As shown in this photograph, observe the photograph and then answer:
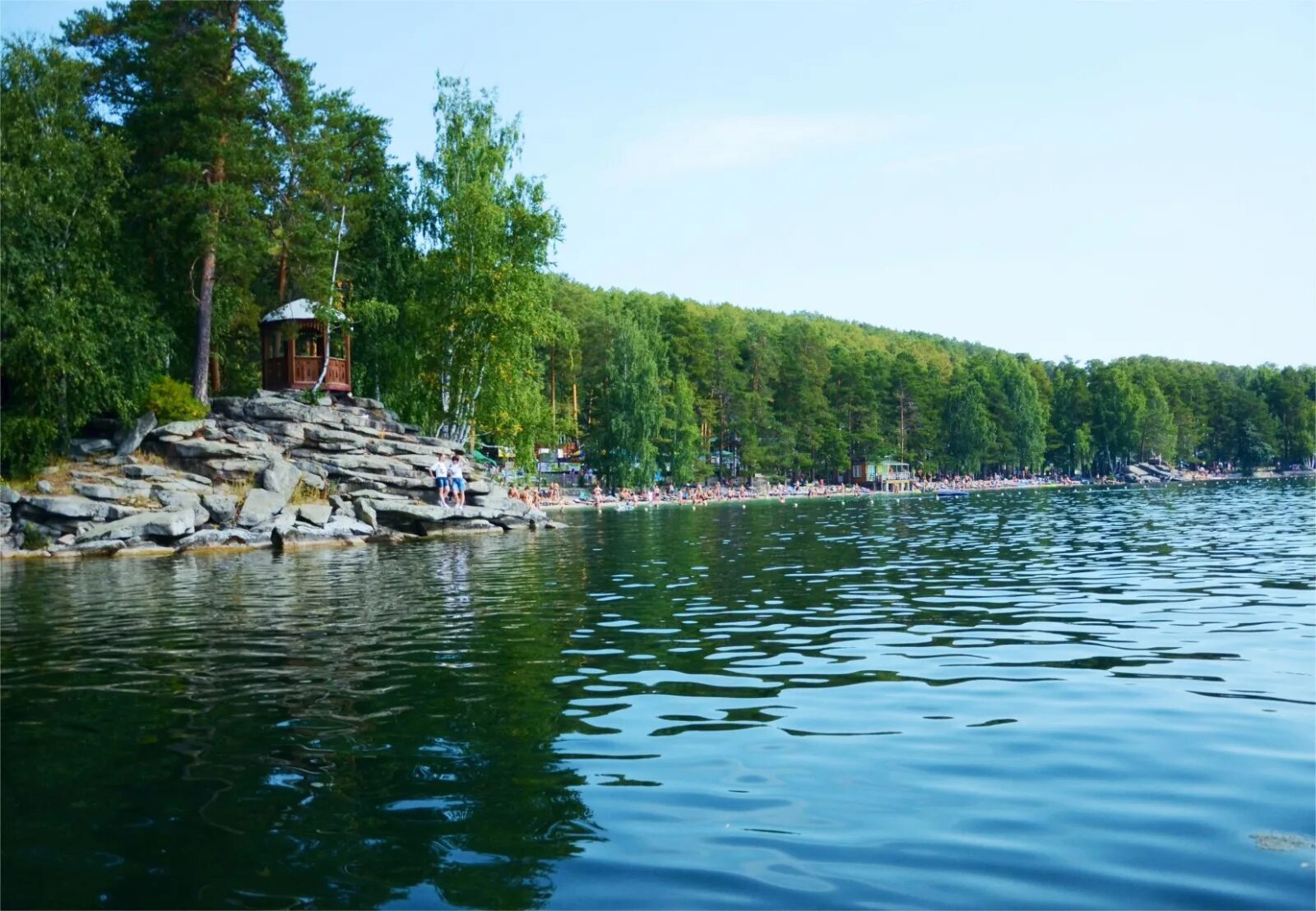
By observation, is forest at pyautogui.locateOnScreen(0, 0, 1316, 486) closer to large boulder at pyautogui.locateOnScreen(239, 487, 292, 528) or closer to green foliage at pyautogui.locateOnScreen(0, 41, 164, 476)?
green foliage at pyautogui.locateOnScreen(0, 41, 164, 476)

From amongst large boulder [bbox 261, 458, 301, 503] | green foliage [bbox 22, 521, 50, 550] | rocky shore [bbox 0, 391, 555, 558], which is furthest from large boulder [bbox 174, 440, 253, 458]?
green foliage [bbox 22, 521, 50, 550]

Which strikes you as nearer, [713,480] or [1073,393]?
[713,480]

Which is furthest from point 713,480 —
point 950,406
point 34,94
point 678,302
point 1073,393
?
point 34,94

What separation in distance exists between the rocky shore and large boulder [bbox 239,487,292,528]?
4cm

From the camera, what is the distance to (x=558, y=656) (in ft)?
35.4

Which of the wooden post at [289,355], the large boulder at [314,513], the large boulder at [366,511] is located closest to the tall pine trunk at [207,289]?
the wooden post at [289,355]

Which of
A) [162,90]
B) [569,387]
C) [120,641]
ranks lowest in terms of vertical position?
[120,641]

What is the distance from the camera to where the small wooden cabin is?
4402 inches

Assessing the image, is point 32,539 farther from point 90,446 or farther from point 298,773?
point 298,773

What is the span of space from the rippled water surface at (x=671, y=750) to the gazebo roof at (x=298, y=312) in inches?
1004

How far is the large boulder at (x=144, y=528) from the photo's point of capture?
28375 millimetres

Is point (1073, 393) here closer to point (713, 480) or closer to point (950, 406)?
point (950, 406)

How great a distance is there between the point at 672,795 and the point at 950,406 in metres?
122

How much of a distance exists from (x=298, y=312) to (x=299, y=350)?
178 cm
